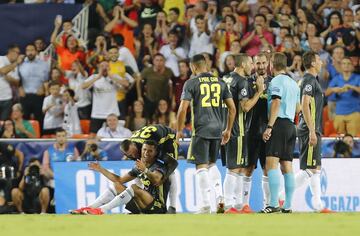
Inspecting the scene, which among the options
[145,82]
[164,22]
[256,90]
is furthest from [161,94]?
[256,90]

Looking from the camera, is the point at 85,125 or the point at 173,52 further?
A: the point at 173,52

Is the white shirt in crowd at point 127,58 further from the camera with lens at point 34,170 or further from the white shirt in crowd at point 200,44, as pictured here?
the camera with lens at point 34,170

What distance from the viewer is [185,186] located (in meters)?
19.6

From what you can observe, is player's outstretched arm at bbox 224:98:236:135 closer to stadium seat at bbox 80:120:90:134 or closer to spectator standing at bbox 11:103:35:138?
spectator standing at bbox 11:103:35:138

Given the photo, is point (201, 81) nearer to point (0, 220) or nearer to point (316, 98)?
point (316, 98)

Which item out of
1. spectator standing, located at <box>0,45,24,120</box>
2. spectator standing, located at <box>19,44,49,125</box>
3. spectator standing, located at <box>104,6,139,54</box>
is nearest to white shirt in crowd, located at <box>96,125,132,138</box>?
spectator standing, located at <box>19,44,49,125</box>

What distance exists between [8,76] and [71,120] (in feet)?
4.92

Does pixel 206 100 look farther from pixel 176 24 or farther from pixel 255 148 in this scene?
pixel 176 24

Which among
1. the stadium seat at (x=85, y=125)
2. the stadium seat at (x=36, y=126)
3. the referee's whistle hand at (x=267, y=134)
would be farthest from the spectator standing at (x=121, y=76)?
the referee's whistle hand at (x=267, y=134)

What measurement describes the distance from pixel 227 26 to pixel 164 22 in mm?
1252

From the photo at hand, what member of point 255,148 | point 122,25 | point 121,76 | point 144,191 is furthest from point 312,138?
point 122,25

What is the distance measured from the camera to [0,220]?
46.5ft

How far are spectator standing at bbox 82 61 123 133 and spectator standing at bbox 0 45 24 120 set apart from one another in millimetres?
1301

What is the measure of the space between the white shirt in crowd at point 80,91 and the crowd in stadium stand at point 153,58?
2 centimetres
